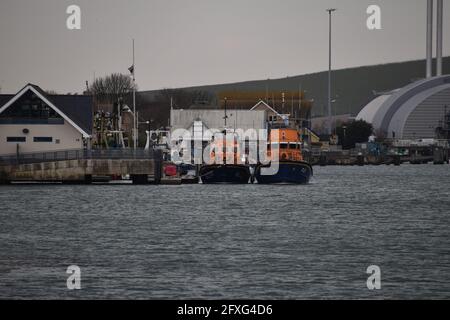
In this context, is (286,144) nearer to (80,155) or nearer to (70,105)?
(80,155)

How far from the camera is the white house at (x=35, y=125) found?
11512 cm

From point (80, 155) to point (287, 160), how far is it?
1805 centimetres

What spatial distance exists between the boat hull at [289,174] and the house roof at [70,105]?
16.4 meters

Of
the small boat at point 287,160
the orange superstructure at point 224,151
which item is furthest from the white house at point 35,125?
the small boat at point 287,160

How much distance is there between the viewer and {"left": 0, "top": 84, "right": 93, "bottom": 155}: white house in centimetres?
11512

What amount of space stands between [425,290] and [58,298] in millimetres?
11891

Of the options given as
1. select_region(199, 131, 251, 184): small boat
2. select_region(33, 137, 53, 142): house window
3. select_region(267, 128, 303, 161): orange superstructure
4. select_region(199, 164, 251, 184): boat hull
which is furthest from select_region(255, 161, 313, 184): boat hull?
select_region(33, 137, 53, 142): house window

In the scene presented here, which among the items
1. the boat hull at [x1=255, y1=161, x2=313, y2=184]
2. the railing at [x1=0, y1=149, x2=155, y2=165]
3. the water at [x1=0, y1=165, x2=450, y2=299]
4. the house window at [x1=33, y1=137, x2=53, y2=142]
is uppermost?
the house window at [x1=33, y1=137, x2=53, y2=142]

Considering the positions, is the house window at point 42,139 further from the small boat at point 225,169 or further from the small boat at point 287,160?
the small boat at point 287,160

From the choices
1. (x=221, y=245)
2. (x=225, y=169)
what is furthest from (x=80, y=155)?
(x=221, y=245)

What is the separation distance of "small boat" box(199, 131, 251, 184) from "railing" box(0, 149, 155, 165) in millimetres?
8194

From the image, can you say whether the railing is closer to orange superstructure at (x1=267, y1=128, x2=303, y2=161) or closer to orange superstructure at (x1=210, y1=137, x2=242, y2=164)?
orange superstructure at (x1=210, y1=137, x2=242, y2=164)

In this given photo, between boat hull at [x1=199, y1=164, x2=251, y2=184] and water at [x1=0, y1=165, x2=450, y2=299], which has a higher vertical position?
boat hull at [x1=199, y1=164, x2=251, y2=184]

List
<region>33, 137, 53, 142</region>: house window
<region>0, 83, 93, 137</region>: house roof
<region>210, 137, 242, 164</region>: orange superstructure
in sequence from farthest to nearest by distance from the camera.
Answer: <region>0, 83, 93, 137</region>: house roof, <region>33, 137, 53, 142</region>: house window, <region>210, 137, 242, 164</region>: orange superstructure
